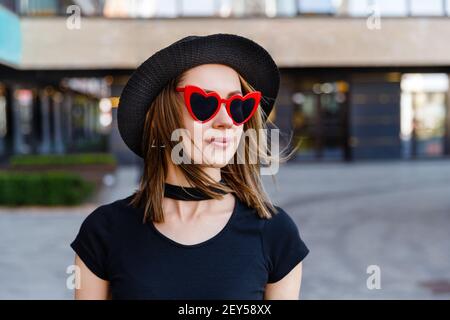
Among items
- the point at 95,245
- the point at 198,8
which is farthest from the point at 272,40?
the point at 95,245

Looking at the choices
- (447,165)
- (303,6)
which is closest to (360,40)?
(303,6)

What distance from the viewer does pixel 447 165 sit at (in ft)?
82.3

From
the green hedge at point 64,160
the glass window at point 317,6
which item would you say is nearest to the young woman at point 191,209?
the green hedge at point 64,160

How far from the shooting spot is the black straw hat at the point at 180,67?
179cm

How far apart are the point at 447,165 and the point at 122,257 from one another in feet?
81.7

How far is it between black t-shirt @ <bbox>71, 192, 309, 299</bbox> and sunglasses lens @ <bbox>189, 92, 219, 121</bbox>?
30 cm

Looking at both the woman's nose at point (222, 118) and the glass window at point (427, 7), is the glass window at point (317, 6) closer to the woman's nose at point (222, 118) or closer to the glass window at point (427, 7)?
the glass window at point (427, 7)

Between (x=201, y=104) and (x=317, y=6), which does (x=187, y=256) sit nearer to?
(x=201, y=104)

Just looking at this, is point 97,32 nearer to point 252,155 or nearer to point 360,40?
point 360,40

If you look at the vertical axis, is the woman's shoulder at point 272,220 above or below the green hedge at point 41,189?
above

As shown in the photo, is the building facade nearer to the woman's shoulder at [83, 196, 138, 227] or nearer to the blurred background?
the blurred background

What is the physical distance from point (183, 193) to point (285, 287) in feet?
1.28

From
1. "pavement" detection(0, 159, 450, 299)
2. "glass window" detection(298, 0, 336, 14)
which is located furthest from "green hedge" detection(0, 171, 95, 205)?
"glass window" detection(298, 0, 336, 14)

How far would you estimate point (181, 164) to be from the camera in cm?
188
